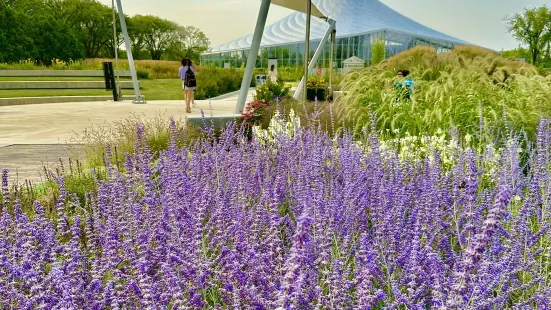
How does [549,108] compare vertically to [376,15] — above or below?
below

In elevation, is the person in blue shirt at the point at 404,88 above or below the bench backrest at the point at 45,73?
below

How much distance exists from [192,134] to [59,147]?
3302 millimetres

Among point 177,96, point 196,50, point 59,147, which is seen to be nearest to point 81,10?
point 196,50

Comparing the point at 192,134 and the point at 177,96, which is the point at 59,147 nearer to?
the point at 192,134

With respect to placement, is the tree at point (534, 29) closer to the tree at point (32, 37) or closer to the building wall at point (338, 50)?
the building wall at point (338, 50)

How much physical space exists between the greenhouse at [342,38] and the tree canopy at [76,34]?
1418 cm

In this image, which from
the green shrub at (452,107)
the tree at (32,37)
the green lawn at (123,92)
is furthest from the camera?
the tree at (32,37)

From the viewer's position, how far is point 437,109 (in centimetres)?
611

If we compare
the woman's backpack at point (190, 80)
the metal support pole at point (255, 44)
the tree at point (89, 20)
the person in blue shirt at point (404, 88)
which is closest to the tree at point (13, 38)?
the tree at point (89, 20)

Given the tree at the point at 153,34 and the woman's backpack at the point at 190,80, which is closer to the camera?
the woman's backpack at the point at 190,80

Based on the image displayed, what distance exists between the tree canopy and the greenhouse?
14176 mm

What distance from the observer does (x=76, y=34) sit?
5975 centimetres

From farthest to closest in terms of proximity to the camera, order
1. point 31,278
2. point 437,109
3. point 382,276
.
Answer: point 437,109, point 382,276, point 31,278

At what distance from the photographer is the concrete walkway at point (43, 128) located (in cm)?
784
